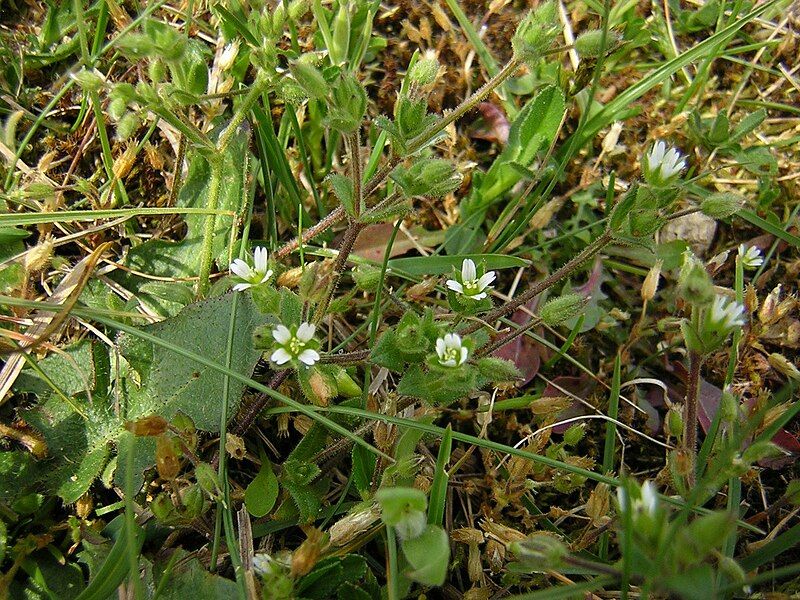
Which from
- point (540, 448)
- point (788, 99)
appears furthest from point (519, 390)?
point (788, 99)

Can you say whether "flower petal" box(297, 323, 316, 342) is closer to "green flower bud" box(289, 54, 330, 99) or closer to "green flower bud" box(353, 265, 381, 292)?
"green flower bud" box(353, 265, 381, 292)

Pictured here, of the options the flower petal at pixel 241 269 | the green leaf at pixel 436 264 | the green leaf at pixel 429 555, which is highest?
the flower petal at pixel 241 269

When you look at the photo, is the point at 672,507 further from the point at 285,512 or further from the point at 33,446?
the point at 33,446

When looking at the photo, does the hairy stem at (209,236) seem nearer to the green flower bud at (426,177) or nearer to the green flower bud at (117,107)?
the green flower bud at (117,107)

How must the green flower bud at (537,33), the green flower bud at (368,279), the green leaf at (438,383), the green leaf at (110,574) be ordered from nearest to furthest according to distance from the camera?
the green leaf at (110,574) < the green leaf at (438,383) < the green flower bud at (537,33) < the green flower bud at (368,279)

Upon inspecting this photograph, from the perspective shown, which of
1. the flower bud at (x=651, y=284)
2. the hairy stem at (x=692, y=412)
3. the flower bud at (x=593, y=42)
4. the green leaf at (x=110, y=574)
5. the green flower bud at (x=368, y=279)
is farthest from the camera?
the flower bud at (x=651, y=284)

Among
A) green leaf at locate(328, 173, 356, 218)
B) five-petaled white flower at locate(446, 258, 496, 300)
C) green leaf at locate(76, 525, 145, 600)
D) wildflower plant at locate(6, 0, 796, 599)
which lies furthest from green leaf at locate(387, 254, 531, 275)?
green leaf at locate(76, 525, 145, 600)

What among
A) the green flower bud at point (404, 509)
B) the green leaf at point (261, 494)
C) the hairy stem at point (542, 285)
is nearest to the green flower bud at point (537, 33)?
the hairy stem at point (542, 285)

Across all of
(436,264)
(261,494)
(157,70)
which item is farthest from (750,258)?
(157,70)

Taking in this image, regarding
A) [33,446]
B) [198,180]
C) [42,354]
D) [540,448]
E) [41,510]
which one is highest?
[198,180]
